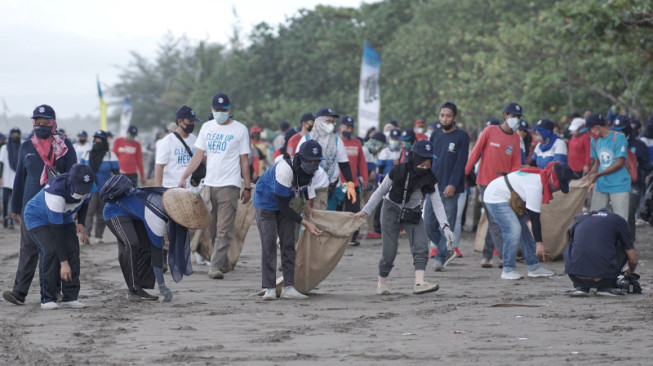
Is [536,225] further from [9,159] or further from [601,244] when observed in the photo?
[9,159]

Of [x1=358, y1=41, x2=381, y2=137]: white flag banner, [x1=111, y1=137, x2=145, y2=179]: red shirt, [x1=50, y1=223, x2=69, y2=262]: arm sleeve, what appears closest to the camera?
[x1=50, y1=223, x2=69, y2=262]: arm sleeve

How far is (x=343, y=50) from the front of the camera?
1730 inches

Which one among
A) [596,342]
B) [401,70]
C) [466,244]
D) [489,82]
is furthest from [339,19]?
[596,342]

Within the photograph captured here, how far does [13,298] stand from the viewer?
30.2ft

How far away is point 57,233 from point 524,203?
5214 millimetres

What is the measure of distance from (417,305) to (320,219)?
1.34 m

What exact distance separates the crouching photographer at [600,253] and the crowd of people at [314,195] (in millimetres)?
12

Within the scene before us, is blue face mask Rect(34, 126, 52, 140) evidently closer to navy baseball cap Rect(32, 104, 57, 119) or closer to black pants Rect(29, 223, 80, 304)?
navy baseball cap Rect(32, 104, 57, 119)

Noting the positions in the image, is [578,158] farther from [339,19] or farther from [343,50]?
[339,19]

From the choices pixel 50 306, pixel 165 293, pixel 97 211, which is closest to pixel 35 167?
pixel 50 306

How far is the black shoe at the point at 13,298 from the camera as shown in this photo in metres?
9.21

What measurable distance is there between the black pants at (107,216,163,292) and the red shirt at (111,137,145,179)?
9.67 meters

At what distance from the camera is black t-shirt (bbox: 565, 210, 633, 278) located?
9.32 m

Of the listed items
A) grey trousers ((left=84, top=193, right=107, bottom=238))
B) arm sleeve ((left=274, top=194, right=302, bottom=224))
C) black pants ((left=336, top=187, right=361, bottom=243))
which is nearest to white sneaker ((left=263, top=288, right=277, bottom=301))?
arm sleeve ((left=274, top=194, right=302, bottom=224))
